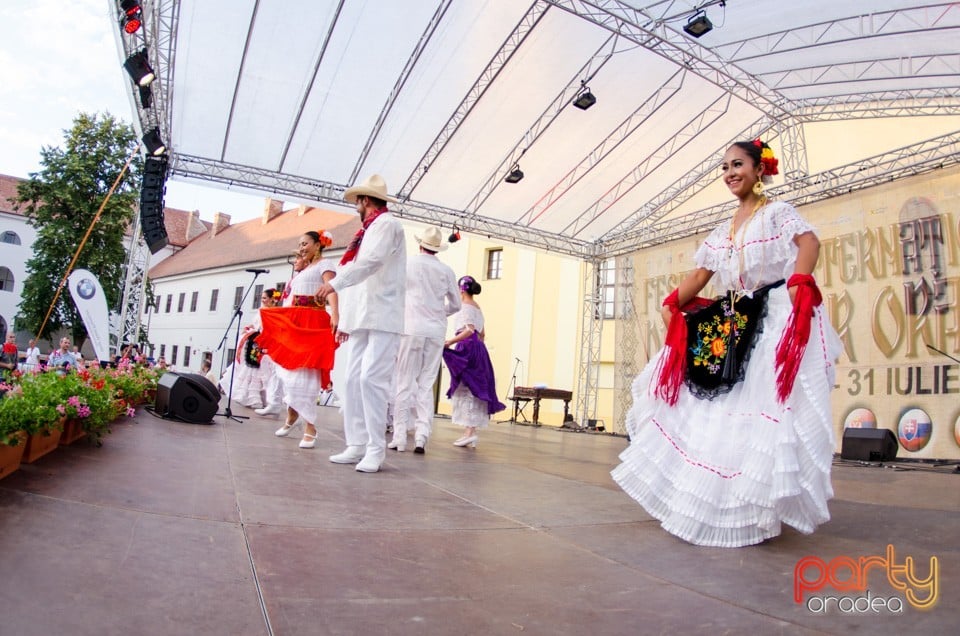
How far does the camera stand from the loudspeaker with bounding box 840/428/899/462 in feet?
25.8

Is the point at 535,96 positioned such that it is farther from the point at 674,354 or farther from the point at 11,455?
the point at 11,455

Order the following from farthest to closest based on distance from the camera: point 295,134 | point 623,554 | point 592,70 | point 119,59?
point 295,134 → point 592,70 → point 119,59 → point 623,554

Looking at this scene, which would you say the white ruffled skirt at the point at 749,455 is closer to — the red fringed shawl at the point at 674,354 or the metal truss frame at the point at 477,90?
the red fringed shawl at the point at 674,354

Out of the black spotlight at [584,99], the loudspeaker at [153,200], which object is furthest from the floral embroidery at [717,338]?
the loudspeaker at [153,200]

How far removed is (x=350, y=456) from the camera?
4.04 metres

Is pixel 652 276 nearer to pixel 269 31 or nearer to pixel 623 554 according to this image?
pixel 269 31

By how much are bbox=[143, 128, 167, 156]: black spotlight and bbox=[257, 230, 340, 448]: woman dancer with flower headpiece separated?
18.3ft

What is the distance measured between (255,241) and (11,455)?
37.3 m

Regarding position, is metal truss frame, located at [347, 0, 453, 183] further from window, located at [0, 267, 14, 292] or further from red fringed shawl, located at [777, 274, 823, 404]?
window, located at [0, 267, 14, 292]

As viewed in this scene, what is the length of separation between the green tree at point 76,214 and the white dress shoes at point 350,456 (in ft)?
82.0

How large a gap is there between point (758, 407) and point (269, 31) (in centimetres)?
845

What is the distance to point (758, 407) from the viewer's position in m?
2.54

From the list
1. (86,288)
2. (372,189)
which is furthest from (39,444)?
(86,288)

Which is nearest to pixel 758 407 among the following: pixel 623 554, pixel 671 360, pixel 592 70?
pixel 671 360
